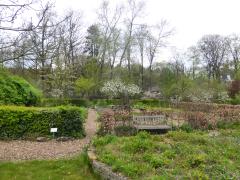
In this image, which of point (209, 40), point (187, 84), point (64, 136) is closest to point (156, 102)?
point (187, 84)

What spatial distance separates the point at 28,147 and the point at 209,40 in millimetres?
38376

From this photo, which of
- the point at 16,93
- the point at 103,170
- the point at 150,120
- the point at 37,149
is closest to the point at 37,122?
the point at 37,149

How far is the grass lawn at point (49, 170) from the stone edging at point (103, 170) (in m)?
0.19

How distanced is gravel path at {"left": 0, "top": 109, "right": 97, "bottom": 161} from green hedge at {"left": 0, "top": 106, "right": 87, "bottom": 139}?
594 mm

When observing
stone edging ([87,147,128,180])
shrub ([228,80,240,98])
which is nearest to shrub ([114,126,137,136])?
stone edging ([87,147,128,180])

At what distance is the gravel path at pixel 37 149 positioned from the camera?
8594 millimetres

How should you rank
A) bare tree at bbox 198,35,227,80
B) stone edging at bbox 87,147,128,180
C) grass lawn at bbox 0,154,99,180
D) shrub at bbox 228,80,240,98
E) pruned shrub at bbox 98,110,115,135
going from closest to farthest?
1. stone edging at bbox 87,147,128,180
2. grass lawn at bbox 0,154,99,180
3. pruned shrub at bbox 98,110,115,135
4. shrub at bbox 228,80,240,98
5. bare tree at bbox 198,35,227,80

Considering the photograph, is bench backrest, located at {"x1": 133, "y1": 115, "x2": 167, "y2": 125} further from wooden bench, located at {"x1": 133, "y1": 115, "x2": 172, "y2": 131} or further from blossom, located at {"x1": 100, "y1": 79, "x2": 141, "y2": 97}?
blossom, located at {"x1": 100, "y1": 79, "x2": 141, "y2": 97}

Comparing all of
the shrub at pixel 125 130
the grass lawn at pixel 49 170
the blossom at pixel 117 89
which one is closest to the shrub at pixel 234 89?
the blossom at pixel 117 89

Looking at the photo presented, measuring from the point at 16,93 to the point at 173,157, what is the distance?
12.5 meters

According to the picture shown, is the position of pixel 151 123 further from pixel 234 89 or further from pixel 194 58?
pixel 194 58

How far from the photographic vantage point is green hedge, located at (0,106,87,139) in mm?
11422

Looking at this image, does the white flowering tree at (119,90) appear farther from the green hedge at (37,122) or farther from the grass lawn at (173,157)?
the grass lawn at (173,157)

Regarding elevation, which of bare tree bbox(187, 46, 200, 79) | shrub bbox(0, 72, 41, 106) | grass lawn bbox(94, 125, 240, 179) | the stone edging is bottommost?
the stone edging
